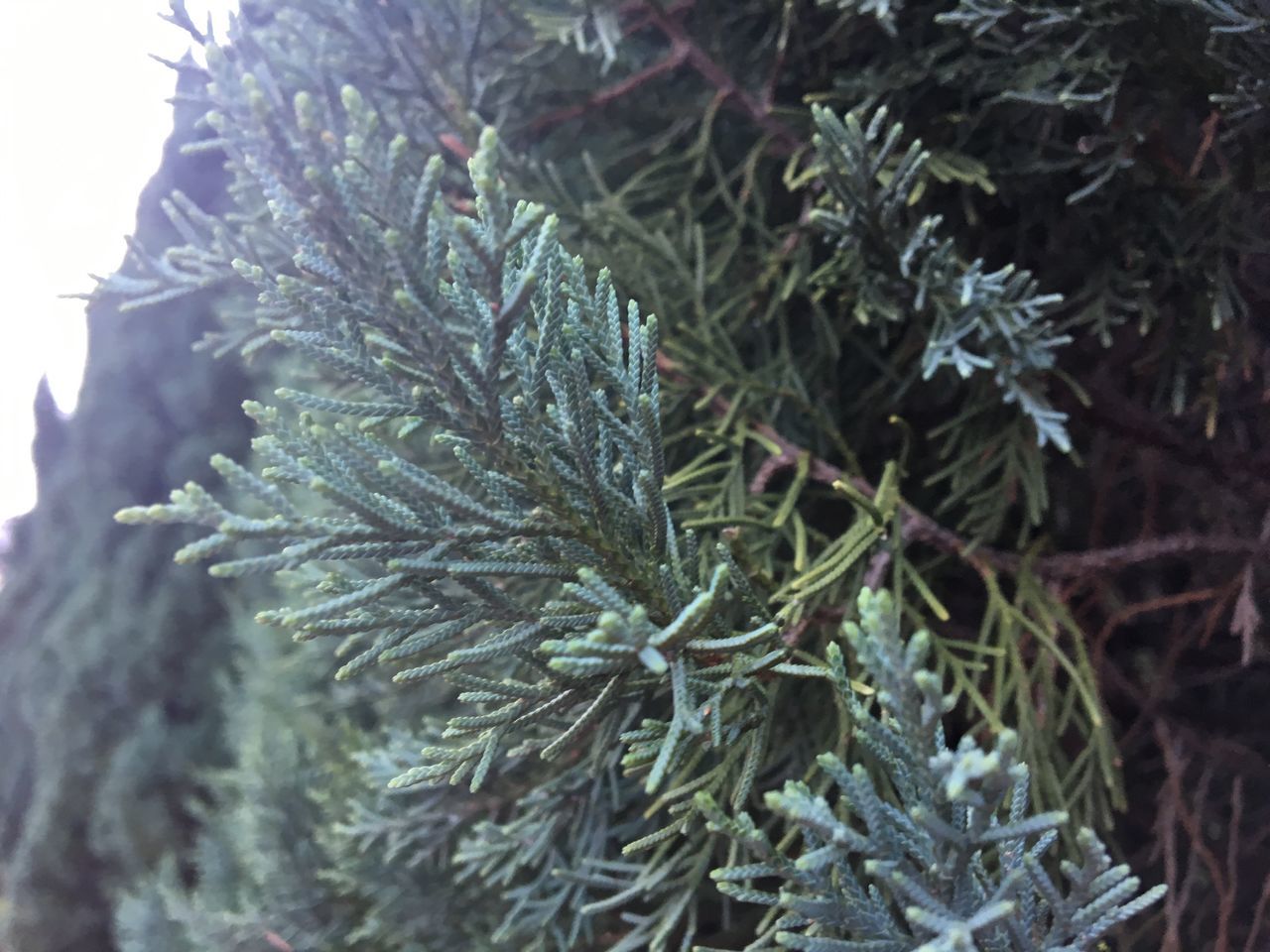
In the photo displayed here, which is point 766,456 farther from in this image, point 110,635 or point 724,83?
point 110,635

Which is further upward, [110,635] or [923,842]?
[110,635]

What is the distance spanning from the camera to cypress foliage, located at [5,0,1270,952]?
625 millimetres

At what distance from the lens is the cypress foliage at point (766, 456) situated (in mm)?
625

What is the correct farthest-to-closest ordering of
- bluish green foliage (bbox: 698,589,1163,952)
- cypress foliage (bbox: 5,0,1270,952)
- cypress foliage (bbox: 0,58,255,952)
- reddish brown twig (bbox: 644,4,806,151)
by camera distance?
cypress foliage (bbox: 0,58,255,952)
reddish brown twig (bbox: 644,4,806,151)
cypress foliage (bbox: 5,0,1270,952)
bluish green foliage (bbox: 698,589,1163,952)

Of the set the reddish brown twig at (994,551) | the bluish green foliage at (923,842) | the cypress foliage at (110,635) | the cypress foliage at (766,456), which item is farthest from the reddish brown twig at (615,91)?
the cypress foliage at (110,635)

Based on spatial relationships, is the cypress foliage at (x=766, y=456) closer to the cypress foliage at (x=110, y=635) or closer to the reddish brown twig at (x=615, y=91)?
the reddish brown twig at (x=615, y=91)

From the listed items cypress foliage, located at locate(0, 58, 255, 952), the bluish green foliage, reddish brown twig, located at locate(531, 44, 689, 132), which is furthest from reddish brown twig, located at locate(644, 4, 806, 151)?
cypress foliage, located at locate(0, 58, 255, 952)

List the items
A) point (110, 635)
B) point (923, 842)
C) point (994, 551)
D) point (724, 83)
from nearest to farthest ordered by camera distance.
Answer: point (923, 842) < point (994, 551) < point (724, 83) < point (110, 635)

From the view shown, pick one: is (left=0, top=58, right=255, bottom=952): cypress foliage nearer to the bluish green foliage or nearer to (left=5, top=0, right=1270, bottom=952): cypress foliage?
(left=5, top=0, right=1270, bottom=952): cypress foliage

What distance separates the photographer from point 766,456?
1247mm

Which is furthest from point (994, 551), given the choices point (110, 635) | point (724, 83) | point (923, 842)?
point (110, 635)

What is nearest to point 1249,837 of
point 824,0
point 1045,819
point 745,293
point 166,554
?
point 1045,819

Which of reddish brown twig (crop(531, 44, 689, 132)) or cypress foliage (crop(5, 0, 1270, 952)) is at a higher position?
reddish brown twig (crop(531, 44, 689, 132))

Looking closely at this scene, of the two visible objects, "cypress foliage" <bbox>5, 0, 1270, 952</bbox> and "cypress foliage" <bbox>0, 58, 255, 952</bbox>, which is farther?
"cypress foliage" <bbox>0, 58, 255, 952</bbox>
